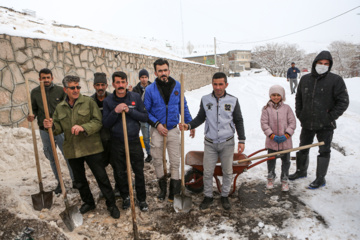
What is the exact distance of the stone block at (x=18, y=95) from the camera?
4.69 metres

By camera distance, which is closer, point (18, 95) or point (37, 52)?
point (18, 95)

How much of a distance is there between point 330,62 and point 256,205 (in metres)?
2.56

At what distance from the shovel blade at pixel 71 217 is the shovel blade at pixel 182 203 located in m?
1.36

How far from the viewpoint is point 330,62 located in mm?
3549

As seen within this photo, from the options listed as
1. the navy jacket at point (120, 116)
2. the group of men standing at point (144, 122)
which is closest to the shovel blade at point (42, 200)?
the group of men standing at point (144, 122)

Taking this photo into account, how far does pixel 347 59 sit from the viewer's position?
4466cm

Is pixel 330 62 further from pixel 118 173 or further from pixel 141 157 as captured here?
pixel 118 173

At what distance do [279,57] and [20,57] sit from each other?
59315 millimetres

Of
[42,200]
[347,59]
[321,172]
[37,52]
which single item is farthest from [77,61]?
[347,59]

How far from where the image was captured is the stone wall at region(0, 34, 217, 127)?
4.57 meters

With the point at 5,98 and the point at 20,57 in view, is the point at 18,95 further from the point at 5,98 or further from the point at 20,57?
the point at 20,57

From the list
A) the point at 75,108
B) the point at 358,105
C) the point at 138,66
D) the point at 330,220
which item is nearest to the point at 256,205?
the point at 330,220

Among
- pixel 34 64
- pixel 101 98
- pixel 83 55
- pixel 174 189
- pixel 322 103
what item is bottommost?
pixel 174 189

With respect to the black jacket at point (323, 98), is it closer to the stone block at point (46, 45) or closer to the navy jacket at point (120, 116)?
the navy jacket at point (120, 116)
